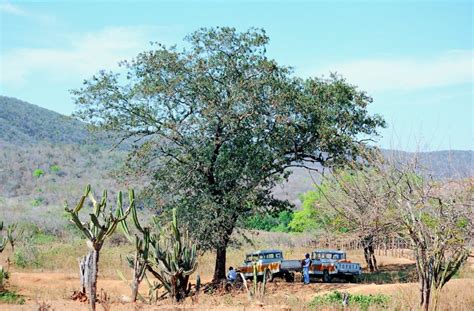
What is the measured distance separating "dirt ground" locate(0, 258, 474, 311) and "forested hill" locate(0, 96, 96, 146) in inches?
2773

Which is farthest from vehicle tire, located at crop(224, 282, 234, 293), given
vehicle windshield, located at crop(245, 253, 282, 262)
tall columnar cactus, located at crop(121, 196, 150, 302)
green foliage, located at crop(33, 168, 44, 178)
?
green foliage, located at crop(33, 168, 44, 178)

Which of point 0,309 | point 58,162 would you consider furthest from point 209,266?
point 58,162

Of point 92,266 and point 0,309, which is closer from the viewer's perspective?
point 92,266

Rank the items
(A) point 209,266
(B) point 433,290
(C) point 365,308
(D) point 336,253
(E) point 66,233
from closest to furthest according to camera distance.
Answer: (B) point 433,290 < (C) point 365,308 < (D) point 336,253 < (A) point 209,266 < (E) point 66,233

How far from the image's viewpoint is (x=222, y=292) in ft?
84.1

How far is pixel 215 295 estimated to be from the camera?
24.7 m

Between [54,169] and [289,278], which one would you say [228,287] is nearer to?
[289,278]

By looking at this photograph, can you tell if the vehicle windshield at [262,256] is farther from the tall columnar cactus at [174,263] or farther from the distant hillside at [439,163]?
the distant hillside at [439,163]

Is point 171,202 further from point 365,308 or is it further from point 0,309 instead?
point 365,308

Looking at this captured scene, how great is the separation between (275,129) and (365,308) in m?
11.7

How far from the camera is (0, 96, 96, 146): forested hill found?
100438mm

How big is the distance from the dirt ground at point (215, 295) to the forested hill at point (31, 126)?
7042cm

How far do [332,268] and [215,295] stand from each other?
764 centimetres

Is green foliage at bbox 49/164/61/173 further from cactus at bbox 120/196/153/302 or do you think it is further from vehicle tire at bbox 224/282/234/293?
cactus at bbox 120/196/153/302
